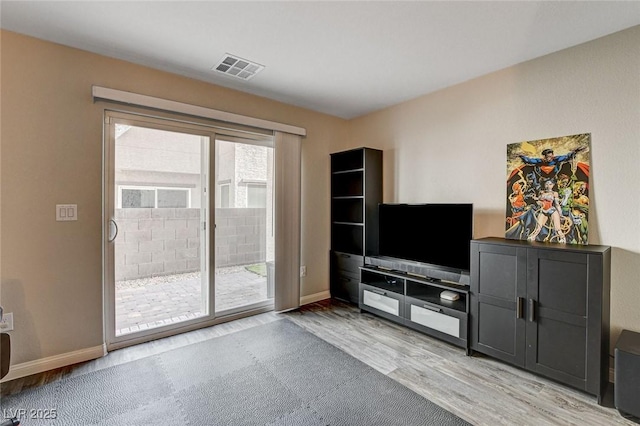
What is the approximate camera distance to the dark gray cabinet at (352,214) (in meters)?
3.69

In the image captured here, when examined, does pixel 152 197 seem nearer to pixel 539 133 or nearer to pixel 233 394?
pixel 233 394

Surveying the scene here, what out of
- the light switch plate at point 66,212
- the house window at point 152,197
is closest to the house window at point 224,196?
the house window at point 152,197

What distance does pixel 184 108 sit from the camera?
2.86 meters

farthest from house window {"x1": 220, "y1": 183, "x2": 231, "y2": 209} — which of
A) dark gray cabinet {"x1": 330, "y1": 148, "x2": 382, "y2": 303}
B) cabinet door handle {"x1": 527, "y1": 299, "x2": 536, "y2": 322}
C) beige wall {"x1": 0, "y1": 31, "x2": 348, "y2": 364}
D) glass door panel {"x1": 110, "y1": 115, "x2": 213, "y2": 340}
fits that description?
cabinet door handle {"x1": 527, "y1": 299, "x2": 536, "y2": 322}

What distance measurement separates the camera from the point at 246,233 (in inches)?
136

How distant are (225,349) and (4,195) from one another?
2.01 metres

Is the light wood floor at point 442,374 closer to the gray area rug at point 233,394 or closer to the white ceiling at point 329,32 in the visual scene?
the gray area rug at point 233,394

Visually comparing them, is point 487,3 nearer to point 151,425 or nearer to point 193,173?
point 193,173

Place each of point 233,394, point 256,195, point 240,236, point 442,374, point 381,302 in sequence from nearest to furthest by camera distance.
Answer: point 233,394
point 442,374
point 381,302
point 240,236
point 256,195

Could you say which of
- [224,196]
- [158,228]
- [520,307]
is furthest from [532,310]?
[158,228]

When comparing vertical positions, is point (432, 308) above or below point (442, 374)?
above

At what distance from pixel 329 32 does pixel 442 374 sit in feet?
8.80

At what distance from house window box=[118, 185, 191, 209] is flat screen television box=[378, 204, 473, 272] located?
2130 mm

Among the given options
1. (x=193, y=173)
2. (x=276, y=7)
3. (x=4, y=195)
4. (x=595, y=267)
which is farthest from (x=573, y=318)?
(x=4, y=195)
